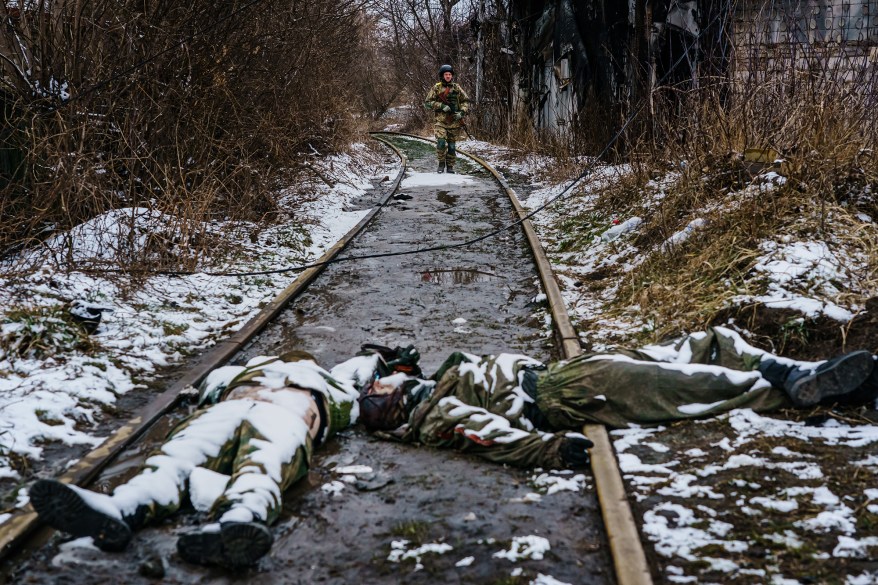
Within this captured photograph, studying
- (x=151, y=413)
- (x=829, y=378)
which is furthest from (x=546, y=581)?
(x=151, y=413)

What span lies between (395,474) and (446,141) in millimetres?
14585

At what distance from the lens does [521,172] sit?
18703 mm

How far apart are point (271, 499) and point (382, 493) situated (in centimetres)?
74

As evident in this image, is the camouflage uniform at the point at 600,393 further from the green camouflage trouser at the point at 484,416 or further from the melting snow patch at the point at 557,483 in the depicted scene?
the melting snow patch at the point at 557,483

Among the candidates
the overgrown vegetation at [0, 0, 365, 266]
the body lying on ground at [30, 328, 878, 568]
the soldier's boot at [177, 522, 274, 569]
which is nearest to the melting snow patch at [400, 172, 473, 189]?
the overgrown vegetation at [0, 0, 365, 266]

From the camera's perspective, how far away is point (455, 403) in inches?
176

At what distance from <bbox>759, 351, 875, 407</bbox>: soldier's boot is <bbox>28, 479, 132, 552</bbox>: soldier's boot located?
3305mm

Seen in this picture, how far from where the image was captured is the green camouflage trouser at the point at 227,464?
3.38 metres

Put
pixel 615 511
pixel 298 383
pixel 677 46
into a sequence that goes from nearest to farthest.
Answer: pixel 615 511, pixel 298 383, pixel 677 46

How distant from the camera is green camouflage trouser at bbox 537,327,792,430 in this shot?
4504mm

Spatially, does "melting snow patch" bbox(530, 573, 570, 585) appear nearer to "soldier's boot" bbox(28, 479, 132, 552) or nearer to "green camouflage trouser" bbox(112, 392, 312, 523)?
"green camouflage trouser" bbox(112, 392, 312, 523)

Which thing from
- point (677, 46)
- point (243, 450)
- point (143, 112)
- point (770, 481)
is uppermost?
point (677, 46)

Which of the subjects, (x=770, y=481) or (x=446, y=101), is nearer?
(x=770, y=481)

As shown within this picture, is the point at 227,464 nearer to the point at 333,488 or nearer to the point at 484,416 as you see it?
the point at 333,488
